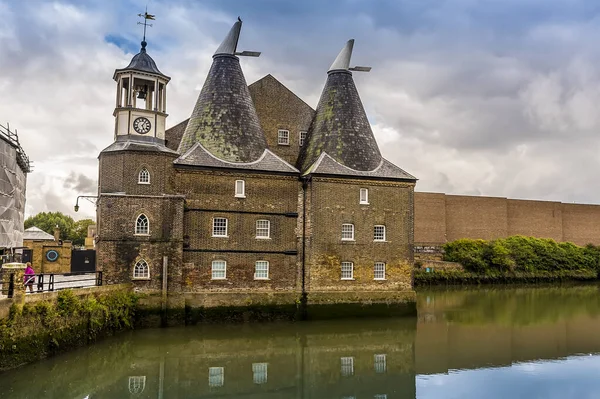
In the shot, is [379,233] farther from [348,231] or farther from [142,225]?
[142,225]

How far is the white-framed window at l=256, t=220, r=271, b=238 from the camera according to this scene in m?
21.3

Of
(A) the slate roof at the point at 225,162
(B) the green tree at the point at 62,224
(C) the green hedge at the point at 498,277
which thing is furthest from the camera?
(B) the green tree at the point at 62,224

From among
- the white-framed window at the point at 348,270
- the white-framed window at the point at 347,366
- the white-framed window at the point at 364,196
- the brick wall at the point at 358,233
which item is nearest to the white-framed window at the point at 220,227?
the brick wall at the point at 358,233

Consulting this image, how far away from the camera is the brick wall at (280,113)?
24875 mm

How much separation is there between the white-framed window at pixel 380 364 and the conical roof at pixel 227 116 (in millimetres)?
9231

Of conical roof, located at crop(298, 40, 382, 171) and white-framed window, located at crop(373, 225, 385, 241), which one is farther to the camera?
conical roof, located at crop(298, 40, 382, 171)

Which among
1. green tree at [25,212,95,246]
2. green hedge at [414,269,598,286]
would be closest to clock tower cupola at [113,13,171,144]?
green hedge at [414,269,598,286]

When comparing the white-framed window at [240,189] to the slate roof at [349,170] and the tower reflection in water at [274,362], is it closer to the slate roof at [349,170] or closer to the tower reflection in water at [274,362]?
the slate roof at [349,170]

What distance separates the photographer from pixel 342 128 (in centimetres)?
2348

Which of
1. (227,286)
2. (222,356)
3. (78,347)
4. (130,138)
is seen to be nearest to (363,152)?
(227,286)

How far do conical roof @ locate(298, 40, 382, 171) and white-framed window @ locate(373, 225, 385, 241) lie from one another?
2459mm

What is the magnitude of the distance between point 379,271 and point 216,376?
32.9 ft

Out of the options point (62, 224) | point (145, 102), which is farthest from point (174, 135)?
point (62, 224)

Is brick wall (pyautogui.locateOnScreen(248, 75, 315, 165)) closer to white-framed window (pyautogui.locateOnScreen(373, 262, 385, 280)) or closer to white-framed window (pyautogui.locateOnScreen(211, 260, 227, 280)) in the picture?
white-framed window (pyautogui.locateOnScreen(373, 262, 385, 280))
